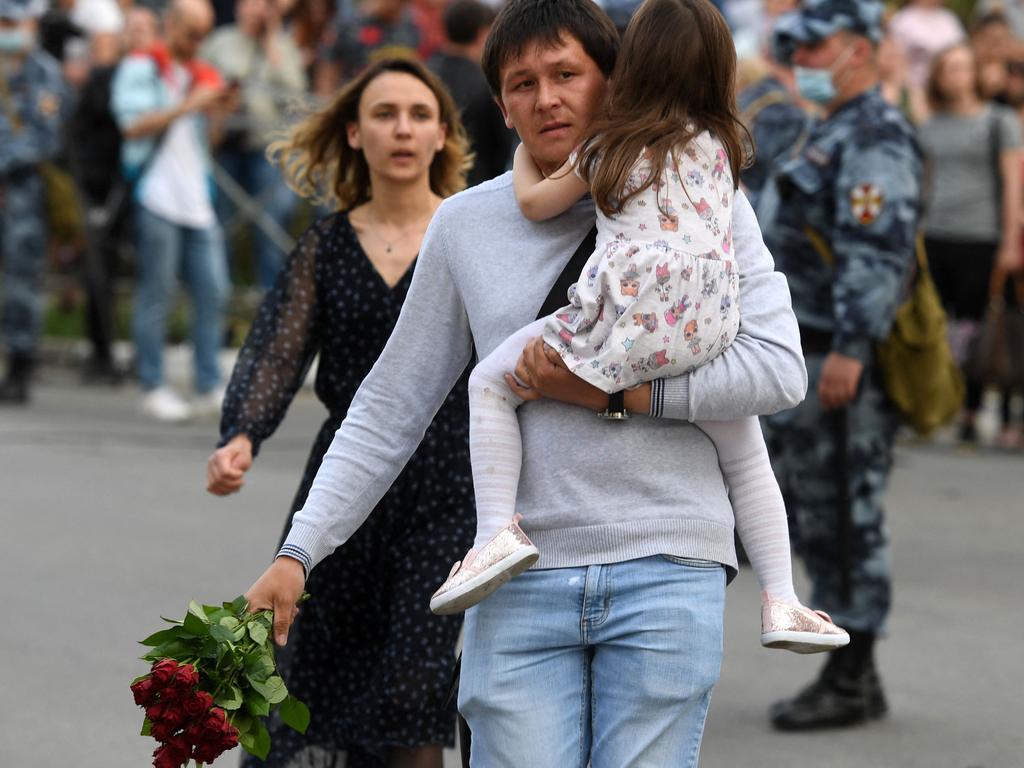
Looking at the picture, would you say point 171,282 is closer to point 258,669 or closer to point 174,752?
point 258,669

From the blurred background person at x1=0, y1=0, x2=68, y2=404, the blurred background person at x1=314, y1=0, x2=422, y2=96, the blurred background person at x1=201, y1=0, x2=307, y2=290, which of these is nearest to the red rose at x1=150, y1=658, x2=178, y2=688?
the blurred background person at x1=314, y1=0, x2=422, y2=96

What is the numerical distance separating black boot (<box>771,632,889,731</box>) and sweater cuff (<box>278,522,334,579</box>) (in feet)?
8.64

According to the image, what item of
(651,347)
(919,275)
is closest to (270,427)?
(651,347)

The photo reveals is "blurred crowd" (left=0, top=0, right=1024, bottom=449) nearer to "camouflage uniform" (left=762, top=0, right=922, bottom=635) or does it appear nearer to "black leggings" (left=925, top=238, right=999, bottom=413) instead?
"black leggings" (left=925, top=238, right=999, bottom=413)

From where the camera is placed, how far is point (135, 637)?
6332mm

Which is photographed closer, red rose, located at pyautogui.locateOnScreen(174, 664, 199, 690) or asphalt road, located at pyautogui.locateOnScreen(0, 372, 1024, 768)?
red rose, located at pyautogui.locateOnScreen(174, 664, 199, 690)

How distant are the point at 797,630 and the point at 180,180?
8170 mm

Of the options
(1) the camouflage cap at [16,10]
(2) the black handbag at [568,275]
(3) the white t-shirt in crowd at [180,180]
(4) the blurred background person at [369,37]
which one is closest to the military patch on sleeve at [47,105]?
(1) the camouflage cap at [16,10]

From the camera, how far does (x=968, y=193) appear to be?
1071cm

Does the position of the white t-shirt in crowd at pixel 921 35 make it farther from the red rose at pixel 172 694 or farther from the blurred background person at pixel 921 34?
the red rose at pixel 172 694

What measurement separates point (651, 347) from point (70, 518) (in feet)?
18.8

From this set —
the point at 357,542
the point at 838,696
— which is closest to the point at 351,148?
the point at 357,542

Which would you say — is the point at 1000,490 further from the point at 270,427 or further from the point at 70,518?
the point at 270,427

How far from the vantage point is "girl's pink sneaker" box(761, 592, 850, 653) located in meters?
3.03
